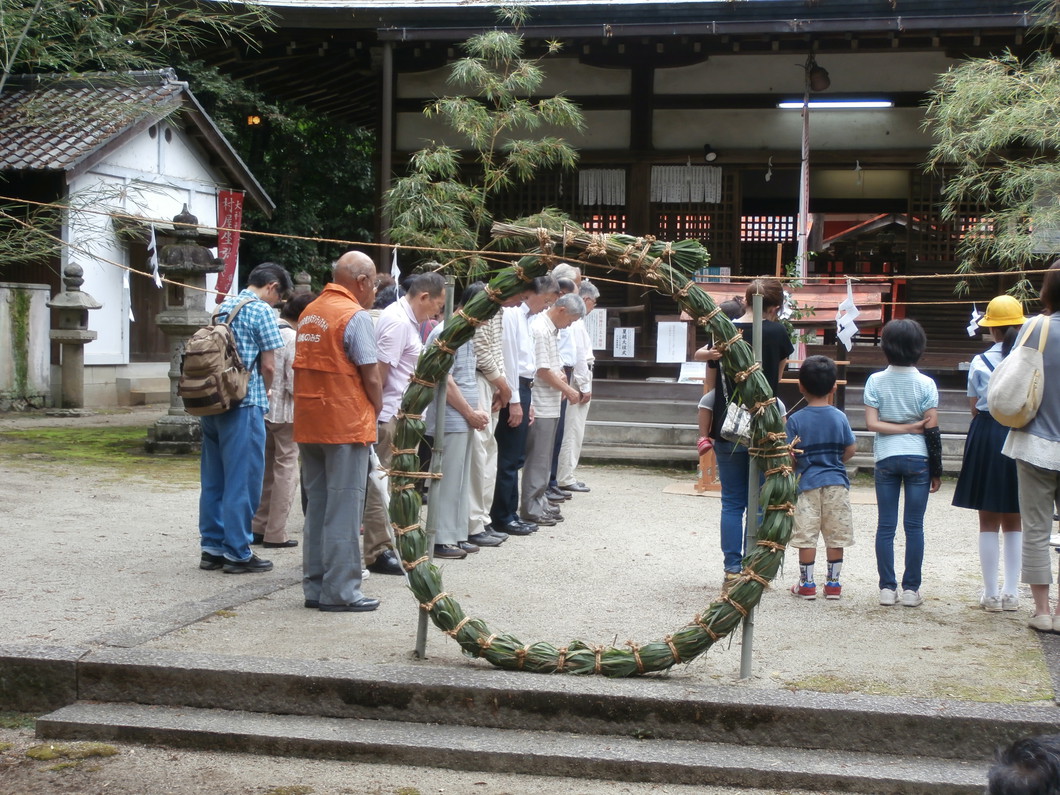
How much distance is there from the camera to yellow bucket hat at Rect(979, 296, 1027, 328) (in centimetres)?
630

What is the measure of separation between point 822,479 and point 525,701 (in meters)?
2.54

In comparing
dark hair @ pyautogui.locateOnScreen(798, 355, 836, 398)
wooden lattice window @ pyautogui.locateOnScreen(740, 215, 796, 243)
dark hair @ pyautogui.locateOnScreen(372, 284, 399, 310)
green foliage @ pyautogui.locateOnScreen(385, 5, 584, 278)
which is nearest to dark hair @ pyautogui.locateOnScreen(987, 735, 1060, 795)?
dark hair @ pyautogui.locateOnScreen(798, 355, 836, 398)

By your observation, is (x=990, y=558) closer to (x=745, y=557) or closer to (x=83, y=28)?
(x=745, y=557)

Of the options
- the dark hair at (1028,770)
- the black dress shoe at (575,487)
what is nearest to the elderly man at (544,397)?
the black dress shoe at (575,487)

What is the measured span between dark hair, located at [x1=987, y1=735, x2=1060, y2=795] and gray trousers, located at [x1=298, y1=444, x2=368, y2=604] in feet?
13.5

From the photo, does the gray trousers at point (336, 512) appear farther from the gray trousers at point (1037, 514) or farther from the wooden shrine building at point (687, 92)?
the wooden shrine building at point (687, 92)

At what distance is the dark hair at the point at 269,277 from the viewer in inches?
269

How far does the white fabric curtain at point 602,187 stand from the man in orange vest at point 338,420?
9.83 metres

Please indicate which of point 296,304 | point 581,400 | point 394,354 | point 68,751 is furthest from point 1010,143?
point 68,751

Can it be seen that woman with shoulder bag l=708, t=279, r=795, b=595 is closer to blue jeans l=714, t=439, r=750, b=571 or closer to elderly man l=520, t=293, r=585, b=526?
blue jeans l=714, t=439, r=750, b=571

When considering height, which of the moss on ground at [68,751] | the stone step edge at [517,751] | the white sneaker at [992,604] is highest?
the white sneaker at [992,604]

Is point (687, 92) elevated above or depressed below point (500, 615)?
above

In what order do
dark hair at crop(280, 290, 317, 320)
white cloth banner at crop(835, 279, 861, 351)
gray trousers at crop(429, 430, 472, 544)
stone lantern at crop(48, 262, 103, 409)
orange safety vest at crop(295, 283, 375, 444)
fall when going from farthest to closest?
stone lantern at crop(48, 262, 103, 409) → white cloth banner at crop(835, 279, 861, 351) → dark hair at crop(280, 290, 317, 320) → gray trousers at crop(429, 430, 472, 544) → orange safety vest at crop(295, 283, 375, 444)

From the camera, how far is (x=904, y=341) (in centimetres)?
618
